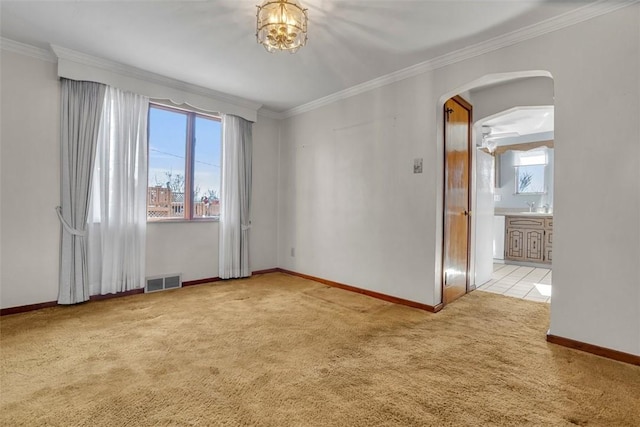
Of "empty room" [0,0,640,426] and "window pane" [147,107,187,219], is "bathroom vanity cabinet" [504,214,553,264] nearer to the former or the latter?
"empty room" [0,0,640,426]

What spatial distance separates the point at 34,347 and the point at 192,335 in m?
1.11

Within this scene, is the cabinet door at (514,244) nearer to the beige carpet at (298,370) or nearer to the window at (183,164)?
the beige carpet at (298,370)

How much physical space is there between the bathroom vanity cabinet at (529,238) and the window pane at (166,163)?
6.11m

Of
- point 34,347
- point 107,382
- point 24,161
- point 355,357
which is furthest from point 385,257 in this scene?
point 24,161

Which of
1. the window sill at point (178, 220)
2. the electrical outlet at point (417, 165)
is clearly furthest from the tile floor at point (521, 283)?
the window sill at point (178, 220)

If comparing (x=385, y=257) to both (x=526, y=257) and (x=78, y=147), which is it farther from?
(x=526, y=257)

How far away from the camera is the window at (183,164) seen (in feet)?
12.8

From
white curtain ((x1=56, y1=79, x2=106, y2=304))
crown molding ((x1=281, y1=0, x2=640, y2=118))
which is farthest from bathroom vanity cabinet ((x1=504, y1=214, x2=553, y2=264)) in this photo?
white curtain ((x1=56, y1=79, x2=106, y2=304))

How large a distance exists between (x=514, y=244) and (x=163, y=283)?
6.32 meters

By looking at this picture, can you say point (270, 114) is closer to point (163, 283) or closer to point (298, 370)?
point (163, 283)

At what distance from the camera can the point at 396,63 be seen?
10.7 feet

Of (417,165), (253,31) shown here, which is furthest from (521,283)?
(253,31)

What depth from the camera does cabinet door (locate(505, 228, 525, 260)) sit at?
605 cm

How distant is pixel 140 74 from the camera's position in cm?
→ 355
